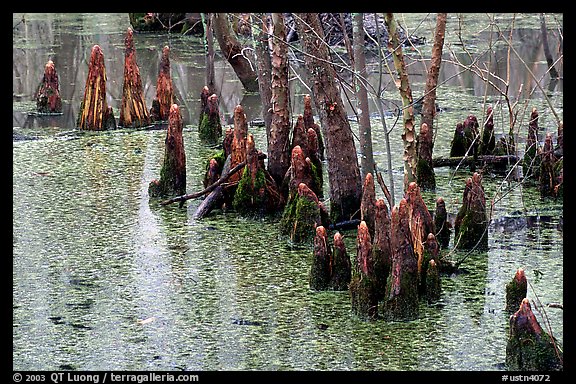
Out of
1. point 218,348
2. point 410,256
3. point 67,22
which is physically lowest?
point 218,348

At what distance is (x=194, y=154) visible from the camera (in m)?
9.26

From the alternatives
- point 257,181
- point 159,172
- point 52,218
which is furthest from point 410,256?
point 159,172

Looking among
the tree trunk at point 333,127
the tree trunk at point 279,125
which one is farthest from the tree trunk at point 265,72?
the tree trunk at point 333,127

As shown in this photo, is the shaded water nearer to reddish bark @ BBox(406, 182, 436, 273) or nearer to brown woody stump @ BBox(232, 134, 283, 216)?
brown woody stump @ BBox(232, 134, 283, 216)

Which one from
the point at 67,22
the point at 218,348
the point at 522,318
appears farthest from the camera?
the point at 67,22

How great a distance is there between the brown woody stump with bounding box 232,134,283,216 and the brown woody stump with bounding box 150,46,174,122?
11.0 feet

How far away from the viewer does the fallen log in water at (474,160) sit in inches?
320

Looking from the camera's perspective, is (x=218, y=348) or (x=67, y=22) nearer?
(x=218, y=348)

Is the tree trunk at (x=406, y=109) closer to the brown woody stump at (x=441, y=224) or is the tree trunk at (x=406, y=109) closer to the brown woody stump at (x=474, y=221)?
the brown woody stump at (x=441, y=224)

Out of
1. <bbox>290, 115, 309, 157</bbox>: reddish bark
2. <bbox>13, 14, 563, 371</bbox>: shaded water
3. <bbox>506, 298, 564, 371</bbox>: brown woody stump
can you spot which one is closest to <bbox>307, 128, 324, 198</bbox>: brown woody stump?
<bbox>290, 115, 309, 157</bbox>: reddish bark

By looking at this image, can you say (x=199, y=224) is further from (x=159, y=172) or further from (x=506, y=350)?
(x=506, y=350)

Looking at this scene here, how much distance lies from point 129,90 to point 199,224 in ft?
11.2

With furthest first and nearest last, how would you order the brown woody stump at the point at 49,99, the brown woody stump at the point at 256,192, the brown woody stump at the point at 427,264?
the brown woody stump at the point at 49,99 < the brown woody stump at the point at 256,192 < the brown woody stump at the point at 427,264

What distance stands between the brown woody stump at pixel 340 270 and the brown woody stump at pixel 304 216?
0.82 meters
